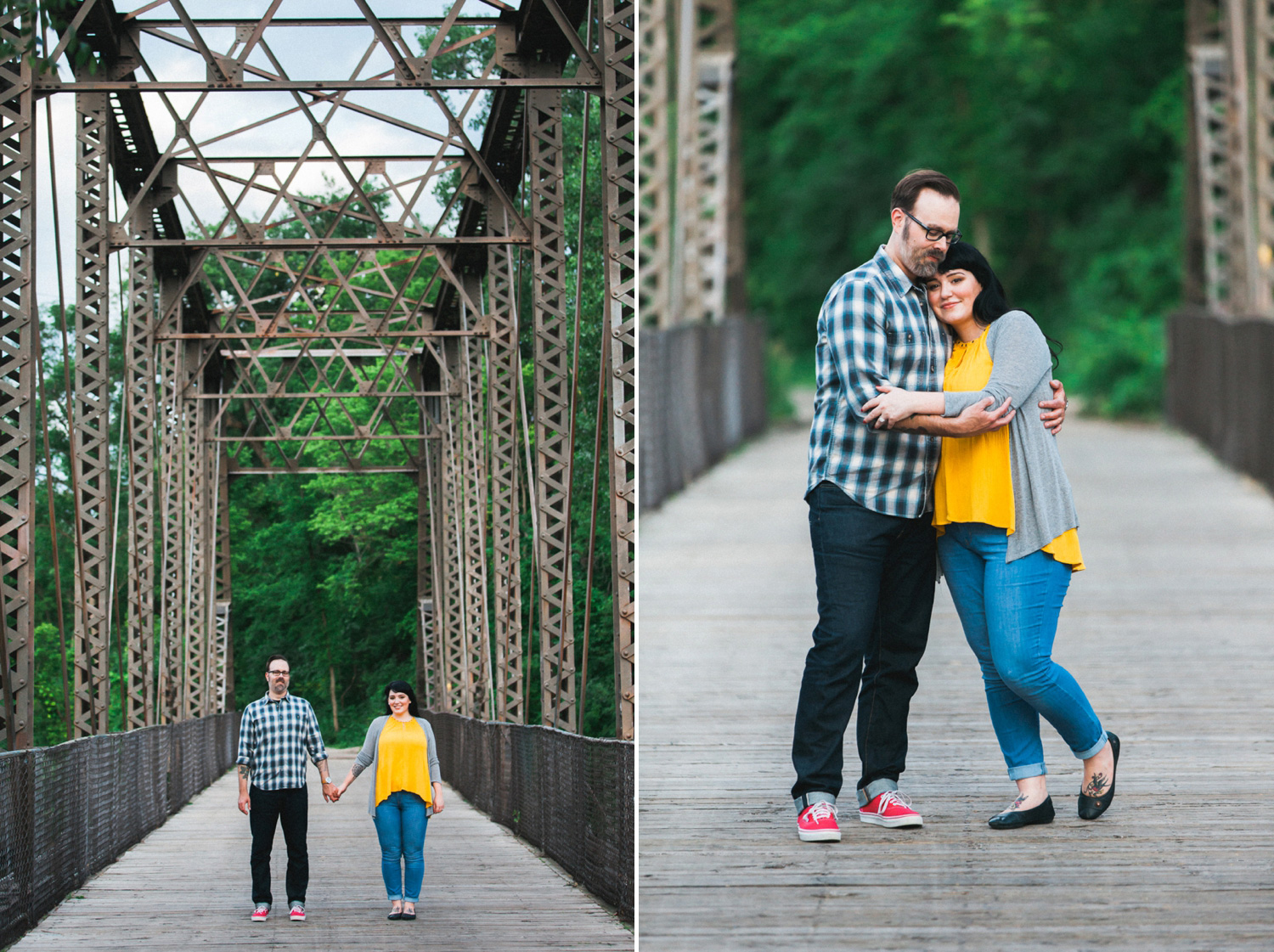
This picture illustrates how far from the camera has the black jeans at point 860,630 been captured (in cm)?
494

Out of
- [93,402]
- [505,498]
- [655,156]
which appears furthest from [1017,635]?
[655,156]

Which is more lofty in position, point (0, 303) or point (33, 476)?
point (0, 303)

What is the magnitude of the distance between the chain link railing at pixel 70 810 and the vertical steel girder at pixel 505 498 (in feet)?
11.2

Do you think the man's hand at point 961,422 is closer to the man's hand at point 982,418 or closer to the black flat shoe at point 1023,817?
the man's hand at point 982,418

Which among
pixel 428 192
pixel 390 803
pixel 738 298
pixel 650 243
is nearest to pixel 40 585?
pixel 428 192

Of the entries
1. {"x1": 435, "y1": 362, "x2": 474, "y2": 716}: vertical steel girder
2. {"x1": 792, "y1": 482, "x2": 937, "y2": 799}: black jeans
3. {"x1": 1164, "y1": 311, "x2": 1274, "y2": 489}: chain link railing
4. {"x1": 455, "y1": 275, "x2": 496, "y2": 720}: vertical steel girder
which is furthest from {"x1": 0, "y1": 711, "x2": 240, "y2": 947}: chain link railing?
{"x1": 1164, "y1": 311, "x2": 1274, "y2": 489}: chain link railing

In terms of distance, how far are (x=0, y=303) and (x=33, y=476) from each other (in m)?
1.03

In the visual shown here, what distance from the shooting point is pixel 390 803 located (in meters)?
7.91

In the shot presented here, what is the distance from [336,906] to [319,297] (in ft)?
65.8

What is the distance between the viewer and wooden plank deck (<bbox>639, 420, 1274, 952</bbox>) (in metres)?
4.28

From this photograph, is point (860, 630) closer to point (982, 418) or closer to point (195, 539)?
point (982, 418)

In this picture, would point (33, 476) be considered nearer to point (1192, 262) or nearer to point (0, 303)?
point (0, 303)

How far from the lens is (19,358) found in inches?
375


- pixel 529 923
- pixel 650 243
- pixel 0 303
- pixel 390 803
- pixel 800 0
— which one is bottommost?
pixel 529 923
